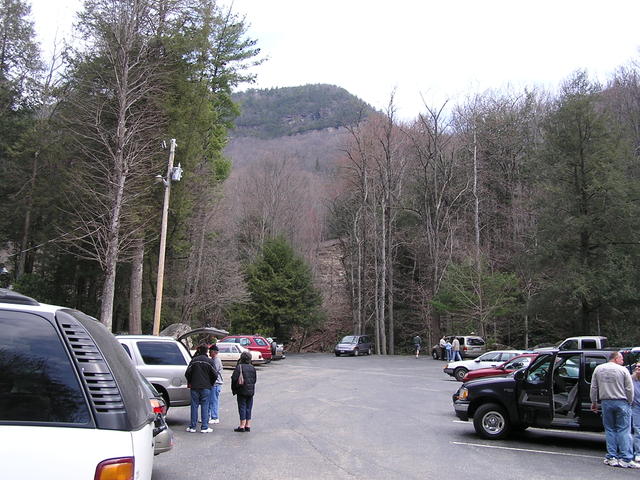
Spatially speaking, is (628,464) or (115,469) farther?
(628,464)

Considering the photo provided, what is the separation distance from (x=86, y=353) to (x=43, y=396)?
1.01 feet

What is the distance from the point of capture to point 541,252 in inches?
1475

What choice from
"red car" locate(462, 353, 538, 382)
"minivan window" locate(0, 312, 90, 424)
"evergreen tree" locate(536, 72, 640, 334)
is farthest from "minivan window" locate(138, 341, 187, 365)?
"evergreen tree" locate(536, 72, 640, 334)

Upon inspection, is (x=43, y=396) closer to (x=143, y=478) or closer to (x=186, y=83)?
(x=143, y=478)

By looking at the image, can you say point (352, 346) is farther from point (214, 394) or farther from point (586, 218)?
point (214, 394)

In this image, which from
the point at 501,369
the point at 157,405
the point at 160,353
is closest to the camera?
the point at 157,405

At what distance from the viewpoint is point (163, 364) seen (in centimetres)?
1198

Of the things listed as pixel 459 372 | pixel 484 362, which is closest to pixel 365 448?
pixel 484 362

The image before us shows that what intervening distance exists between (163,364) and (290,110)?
139 metres

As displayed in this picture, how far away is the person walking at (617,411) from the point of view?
8680 mm

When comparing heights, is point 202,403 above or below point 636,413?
below

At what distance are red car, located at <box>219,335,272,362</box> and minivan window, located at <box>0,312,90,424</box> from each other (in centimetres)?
3008

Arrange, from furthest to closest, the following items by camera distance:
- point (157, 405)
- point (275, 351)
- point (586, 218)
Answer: point (275, 351)
point (586, 218)
point (157, 405)

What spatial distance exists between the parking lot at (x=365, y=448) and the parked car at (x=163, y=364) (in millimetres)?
684
